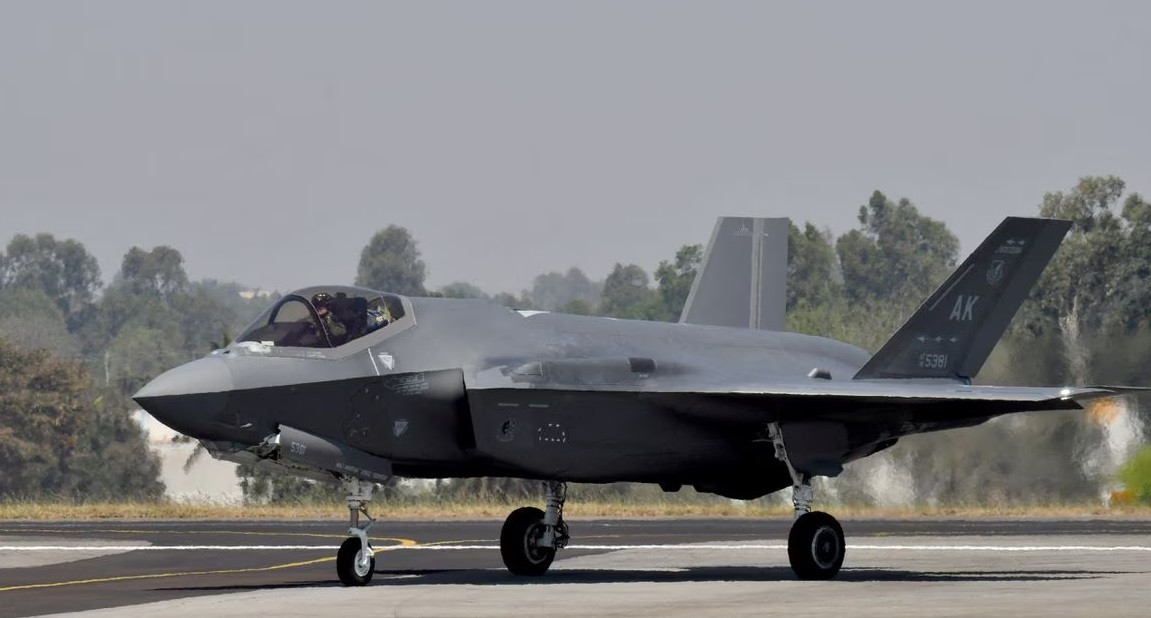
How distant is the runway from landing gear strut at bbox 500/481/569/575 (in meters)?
0.36

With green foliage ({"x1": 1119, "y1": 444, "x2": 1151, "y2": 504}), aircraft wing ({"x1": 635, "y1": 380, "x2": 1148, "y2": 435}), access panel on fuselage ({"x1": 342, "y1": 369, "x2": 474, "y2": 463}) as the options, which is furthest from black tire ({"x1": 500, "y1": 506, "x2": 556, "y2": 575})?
green foliage ({"x1": 1119, "y1": 444, "x2": 1151, "y2": 504})

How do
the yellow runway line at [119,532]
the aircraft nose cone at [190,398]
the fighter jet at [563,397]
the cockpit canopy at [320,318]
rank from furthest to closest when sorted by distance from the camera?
the yellow runway line at [119,532] < the cockpit canopy at [320,318] < the fighter jet at [563,397] < the aircraft nose cone at [190,398]

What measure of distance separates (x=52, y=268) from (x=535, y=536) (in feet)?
514

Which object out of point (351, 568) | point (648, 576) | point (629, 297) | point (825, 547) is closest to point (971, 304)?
point (825, 547)

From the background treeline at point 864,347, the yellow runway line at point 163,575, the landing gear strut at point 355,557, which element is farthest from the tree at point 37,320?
the landing gear strut at point 355,557

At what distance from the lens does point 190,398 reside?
63.2 feet

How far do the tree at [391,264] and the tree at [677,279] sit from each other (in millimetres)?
33729

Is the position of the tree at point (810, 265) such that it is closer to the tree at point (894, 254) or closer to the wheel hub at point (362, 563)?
the tree at point (894, 254)

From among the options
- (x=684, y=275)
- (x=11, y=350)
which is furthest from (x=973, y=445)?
(x=684, y=275)

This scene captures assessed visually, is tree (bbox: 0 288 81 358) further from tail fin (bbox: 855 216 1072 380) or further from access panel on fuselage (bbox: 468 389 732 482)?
access panel on fuselage (bbox: 468 389 732 482)

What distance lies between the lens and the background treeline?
36.4 meters

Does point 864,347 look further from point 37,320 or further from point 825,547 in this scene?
point 37,320

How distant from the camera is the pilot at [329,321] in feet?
66.9

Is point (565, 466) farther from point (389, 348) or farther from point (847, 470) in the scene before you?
point (847, 470)
